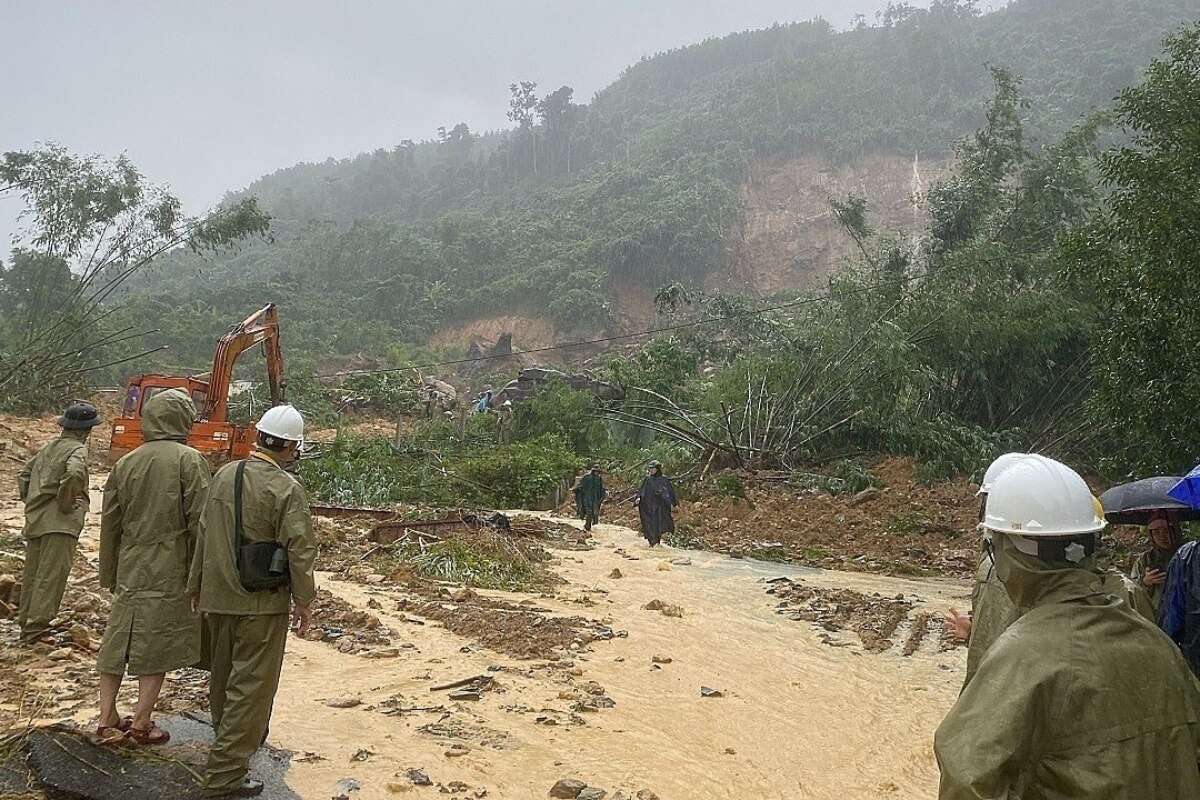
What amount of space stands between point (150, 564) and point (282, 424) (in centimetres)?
87

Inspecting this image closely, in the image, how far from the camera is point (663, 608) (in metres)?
8.22

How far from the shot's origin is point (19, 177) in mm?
23984

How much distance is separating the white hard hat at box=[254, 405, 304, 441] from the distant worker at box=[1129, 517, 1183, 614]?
3.58 meters

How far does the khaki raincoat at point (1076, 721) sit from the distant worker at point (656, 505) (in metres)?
11.0

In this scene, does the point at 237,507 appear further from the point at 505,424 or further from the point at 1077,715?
the point at 505,424

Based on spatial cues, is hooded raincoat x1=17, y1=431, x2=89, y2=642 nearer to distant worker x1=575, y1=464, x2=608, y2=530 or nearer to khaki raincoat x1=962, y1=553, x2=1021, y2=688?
khaki raincoat x1=962, y1=553, x2=1021, y2=688

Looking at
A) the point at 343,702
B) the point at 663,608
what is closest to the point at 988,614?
the point at 343,702

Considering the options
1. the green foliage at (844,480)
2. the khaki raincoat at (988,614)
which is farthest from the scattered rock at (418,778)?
the green foliage at (844,480)

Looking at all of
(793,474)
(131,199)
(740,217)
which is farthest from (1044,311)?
(740,217)

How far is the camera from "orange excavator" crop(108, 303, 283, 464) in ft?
37.8

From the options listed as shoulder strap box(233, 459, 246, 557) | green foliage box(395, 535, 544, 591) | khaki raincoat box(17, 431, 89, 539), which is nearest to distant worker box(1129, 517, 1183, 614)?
shoulder strap box(233, 459, 246, 557)

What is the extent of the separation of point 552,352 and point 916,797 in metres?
41.7

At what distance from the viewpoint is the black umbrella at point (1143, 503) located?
11.4 ft

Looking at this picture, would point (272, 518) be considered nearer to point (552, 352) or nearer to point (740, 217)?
point (552, 352)
